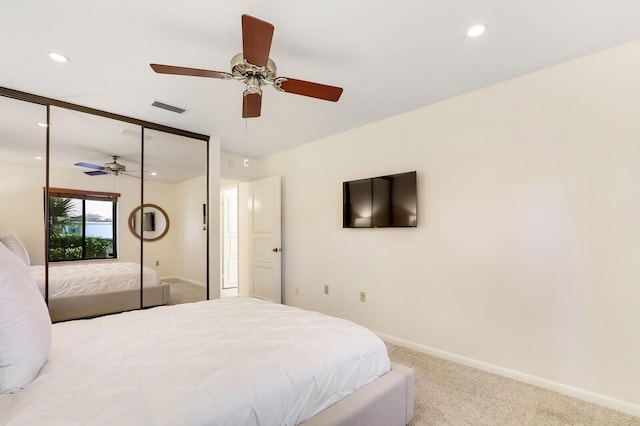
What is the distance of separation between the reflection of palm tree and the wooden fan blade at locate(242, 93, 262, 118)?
2.13m

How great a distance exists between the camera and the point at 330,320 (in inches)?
83.6

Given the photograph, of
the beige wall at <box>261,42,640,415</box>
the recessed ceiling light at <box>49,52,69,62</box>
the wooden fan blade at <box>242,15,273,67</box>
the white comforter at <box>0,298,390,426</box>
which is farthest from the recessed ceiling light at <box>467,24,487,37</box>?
the recessed ceiling light at <box>49,52,69,62</box>

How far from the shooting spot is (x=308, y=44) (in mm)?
2129

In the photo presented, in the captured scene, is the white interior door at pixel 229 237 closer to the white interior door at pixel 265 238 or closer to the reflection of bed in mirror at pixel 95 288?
the white interior door at pixel 265 238

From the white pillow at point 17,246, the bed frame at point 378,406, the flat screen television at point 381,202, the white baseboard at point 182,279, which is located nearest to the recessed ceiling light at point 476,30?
the flat screen television at point 381,202

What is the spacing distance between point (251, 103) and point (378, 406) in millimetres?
2112

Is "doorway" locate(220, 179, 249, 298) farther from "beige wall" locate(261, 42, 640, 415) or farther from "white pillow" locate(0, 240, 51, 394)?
"white pillow" locate(0, 240, 51, 394)

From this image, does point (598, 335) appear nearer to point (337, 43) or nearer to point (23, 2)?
point (337, 43)

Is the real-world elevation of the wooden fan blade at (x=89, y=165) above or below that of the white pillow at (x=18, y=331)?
above

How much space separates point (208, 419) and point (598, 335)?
265 cm

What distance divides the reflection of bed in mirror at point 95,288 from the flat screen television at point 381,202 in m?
2.46

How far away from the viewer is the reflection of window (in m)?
3.03

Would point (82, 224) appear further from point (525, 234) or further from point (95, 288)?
point (525, 234)

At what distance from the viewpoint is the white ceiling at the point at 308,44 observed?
5.95 feet
